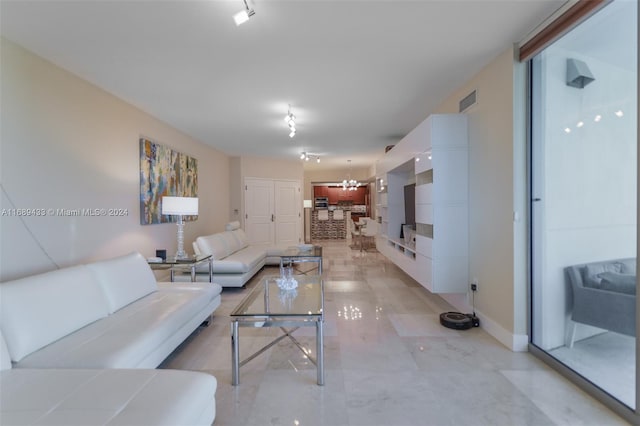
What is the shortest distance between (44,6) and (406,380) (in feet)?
11.8

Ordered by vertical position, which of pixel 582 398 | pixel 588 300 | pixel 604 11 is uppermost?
pixel 604 11

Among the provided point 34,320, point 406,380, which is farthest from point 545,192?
point 34,320

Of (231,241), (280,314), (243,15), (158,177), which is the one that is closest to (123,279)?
(280,314)

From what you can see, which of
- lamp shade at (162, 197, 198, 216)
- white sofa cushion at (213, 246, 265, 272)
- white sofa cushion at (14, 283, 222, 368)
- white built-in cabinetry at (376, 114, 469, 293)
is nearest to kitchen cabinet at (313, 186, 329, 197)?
white sofa cushion at (213, 246, 265, 272)

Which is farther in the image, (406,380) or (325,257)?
(325,257)

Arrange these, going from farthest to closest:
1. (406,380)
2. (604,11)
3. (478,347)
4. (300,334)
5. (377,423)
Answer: (300,334) < (478,347) < (406,380) < (604,11) < (377,423)

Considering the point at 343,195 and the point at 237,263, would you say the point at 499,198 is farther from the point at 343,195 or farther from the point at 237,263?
the point at 343,195

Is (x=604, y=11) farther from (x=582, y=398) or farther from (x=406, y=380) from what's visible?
(x=406, y=380)

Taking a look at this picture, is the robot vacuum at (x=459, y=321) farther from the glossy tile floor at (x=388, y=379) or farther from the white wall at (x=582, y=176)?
the white wall at (x=582, y=176)

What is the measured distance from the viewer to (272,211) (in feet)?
28.6

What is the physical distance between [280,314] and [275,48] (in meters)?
2.19

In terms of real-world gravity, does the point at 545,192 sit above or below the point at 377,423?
above

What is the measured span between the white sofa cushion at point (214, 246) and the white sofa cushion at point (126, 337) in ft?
5.86

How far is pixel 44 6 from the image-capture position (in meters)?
2.02
